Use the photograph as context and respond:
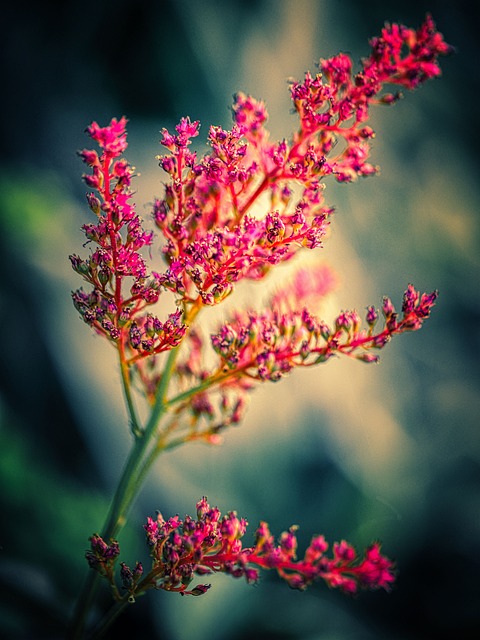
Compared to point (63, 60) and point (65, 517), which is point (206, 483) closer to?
point (65, 517)

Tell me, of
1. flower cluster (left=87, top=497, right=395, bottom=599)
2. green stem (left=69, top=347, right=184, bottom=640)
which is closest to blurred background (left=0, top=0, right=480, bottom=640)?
green stem (left=69, top=347, right=184, bottom=640)

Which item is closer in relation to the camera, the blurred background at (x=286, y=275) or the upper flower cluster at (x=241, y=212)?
the upper flower cluster at (x=241, y=212)

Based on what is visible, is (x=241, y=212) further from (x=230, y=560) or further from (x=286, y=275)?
(x=286, y=275)

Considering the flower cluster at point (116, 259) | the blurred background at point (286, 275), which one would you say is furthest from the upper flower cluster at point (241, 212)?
the blurred background at point (286, 275)

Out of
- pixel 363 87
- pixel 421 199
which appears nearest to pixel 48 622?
pixel 363 87

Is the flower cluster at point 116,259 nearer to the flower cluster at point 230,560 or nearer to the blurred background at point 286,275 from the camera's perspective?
the flower cluster at point 230,560

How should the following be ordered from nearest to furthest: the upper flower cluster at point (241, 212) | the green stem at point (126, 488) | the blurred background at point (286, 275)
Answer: the upper flower cluster at point (241, 212), the green stem at point (126, 488), the blurred background at point (286, 275)
